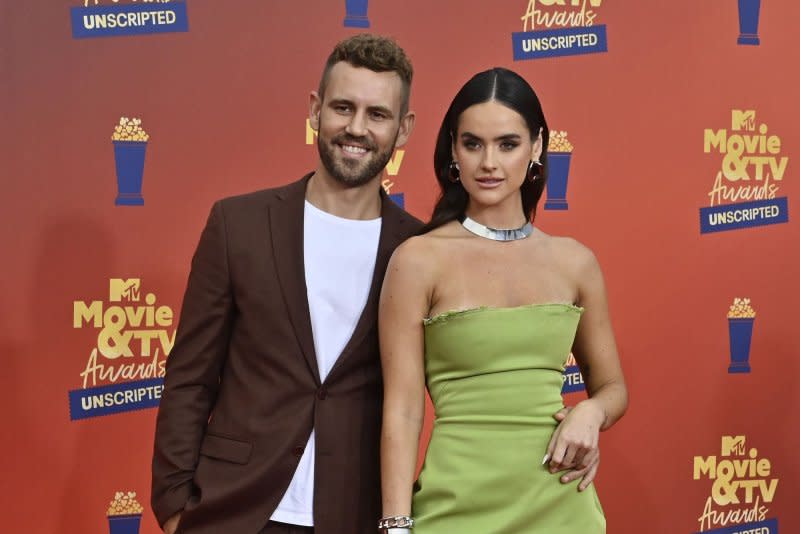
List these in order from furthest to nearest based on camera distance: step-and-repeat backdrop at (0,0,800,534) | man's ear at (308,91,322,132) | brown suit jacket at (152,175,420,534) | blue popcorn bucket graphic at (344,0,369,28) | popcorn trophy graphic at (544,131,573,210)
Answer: popcorn trophy graphic at (544,131,573,210) → blue popcorn bucket graphic at (344,0,369,28) → step-and-repeat backdrop at (0,0,800,534) → man's ear at (308,91,322,132) → brown suit jacket at (152,175,420,534)

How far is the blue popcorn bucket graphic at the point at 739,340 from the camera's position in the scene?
3.55 meters

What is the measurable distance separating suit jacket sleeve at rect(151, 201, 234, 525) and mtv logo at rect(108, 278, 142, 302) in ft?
3.72

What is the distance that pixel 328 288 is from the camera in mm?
2002

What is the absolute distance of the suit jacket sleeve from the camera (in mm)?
2000

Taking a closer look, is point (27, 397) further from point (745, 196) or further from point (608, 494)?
point (745, 196)

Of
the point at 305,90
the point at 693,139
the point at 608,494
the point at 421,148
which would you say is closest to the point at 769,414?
the point at 608,494

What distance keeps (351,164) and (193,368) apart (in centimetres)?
52

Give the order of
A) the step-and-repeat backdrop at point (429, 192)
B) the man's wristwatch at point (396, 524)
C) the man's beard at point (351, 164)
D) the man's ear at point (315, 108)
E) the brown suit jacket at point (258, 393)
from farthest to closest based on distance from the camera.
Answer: the step-and-repeat backdrop at point (429, 192), the man's ear at point (315, 108), the man's beard at point (351, 164), the brown suit jacket at point (258, 393), the man's wristwatch at point (396, 524)

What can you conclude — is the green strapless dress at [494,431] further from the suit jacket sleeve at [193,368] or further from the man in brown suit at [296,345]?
the suit jacket sleeve at [193,368]

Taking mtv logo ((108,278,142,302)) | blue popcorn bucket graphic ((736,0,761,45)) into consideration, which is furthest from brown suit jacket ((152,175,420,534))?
blue popcorn bucket graphic ((736,0,761,45))

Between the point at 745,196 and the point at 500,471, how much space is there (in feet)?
6.99

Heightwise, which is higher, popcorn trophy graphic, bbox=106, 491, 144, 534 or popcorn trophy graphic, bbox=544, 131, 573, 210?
popcorn trophy graphic, bbox=544, 131, 573, 210

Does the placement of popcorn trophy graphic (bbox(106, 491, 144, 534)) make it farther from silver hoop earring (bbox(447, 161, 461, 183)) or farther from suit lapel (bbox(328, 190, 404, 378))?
silver hoop earring (bbox(447, 161, 461, 183))

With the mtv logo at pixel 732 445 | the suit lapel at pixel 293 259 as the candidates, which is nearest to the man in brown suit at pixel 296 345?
the suit lapel at pixel 293 259
